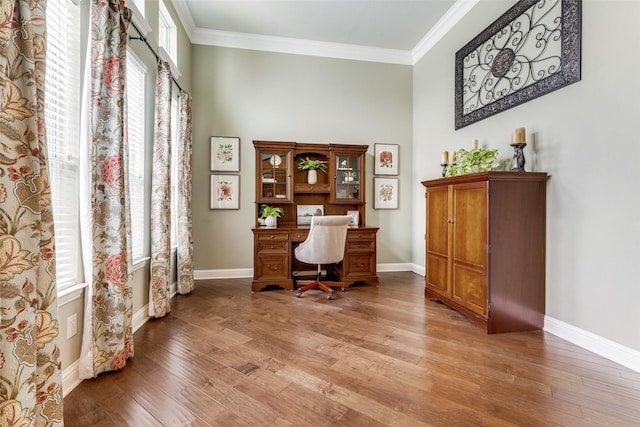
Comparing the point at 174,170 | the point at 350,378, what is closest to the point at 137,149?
the point at 174,170

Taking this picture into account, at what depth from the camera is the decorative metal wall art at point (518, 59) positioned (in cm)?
217

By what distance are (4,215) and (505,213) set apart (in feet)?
9.84

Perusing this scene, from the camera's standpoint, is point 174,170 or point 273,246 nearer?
point 174,170

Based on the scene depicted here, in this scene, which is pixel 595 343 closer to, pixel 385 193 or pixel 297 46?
pixel 385 193

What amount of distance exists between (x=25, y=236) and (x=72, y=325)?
2.89 ft

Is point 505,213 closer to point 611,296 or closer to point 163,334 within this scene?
point 611,296

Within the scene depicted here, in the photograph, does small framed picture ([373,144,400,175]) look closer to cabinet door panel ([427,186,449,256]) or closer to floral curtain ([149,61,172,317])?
cabinet door panel ([427,186,449,256])

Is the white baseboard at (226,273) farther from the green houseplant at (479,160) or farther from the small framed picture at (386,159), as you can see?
the green houseplant at (479,160)

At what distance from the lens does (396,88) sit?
174 inches

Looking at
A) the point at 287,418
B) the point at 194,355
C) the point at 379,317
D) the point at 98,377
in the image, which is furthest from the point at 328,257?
the point at 98,377

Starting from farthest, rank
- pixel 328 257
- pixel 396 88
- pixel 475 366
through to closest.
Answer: pixel 396 88 → pixel 328 257 → pixel 475 366

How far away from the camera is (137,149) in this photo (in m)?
2.48

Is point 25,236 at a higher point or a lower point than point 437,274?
higher

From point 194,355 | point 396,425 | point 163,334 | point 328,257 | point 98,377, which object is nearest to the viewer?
point 396,425
